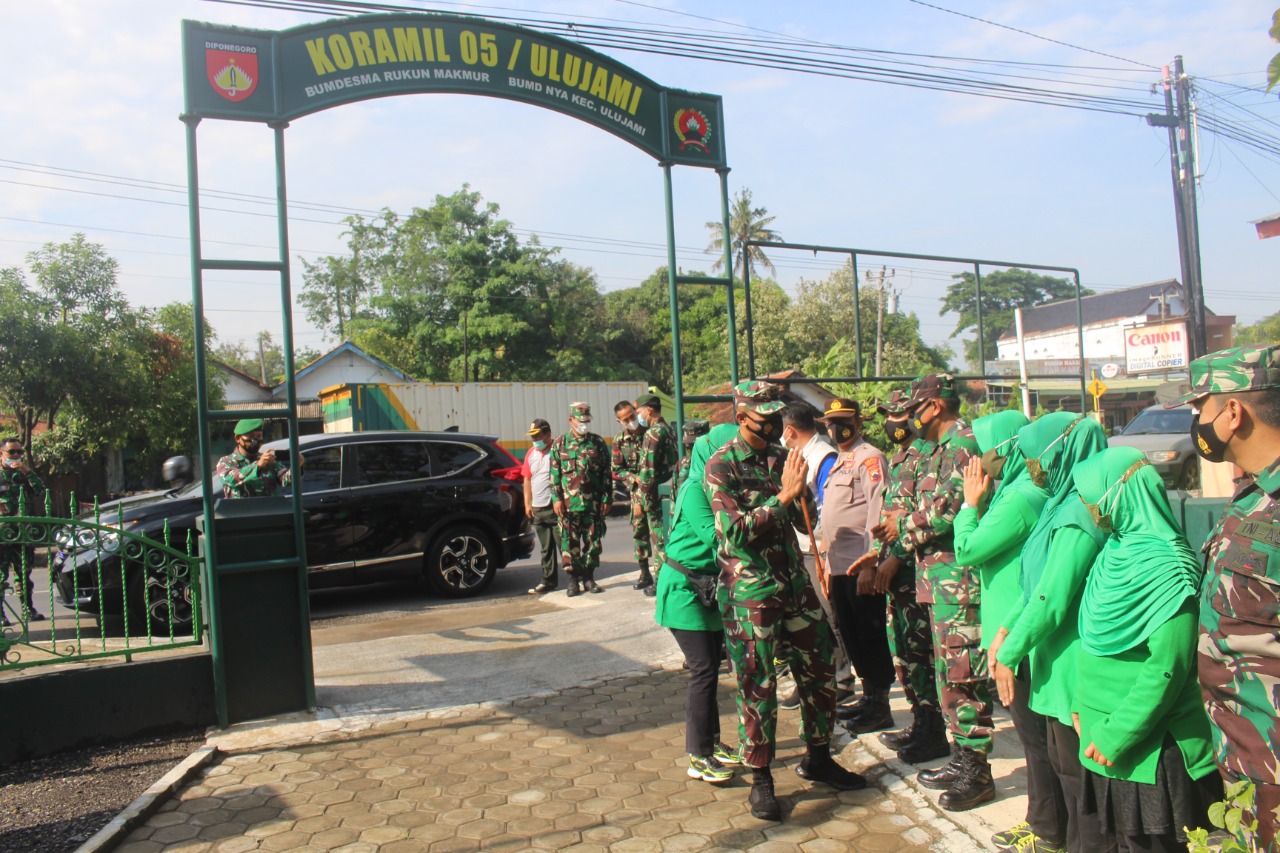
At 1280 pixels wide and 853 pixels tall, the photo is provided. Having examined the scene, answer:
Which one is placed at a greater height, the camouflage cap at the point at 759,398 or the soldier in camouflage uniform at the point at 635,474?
the camouflage cap at the point at 759,398

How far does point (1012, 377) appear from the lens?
24.1ft

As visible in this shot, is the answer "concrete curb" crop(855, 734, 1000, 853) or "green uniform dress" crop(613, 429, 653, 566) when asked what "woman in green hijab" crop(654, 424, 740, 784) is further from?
"green uniform dress" crop(613, 429, 653, 566)

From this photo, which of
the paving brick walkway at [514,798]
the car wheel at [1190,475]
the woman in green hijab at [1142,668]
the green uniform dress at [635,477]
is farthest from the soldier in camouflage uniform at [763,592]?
the car wheel at [1190,475]

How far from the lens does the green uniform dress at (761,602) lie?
12.8ft

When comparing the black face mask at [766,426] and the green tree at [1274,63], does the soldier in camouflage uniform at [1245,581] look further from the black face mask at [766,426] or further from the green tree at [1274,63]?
the black face mask at [766,426]

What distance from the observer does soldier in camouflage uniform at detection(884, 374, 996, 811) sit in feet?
12.6

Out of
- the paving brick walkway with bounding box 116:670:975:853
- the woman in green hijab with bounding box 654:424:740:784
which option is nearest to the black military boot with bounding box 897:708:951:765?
the paving brick walkway with bounding box 116:670:975:853

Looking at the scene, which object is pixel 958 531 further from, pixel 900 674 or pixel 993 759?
pixel 993 759

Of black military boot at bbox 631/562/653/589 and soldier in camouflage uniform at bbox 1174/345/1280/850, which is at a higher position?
soldier in camouflage uniform at bbox 1174/345/1280/850

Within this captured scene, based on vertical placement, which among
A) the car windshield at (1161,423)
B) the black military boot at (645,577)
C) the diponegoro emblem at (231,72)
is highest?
the diponegoro emblem at (231,72)

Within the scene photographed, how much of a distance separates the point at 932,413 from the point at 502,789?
2.68 meters

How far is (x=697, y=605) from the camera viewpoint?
4.23 meters

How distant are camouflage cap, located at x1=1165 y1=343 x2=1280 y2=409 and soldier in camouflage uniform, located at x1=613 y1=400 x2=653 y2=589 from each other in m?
6.37

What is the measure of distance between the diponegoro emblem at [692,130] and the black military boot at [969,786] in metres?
4.54
